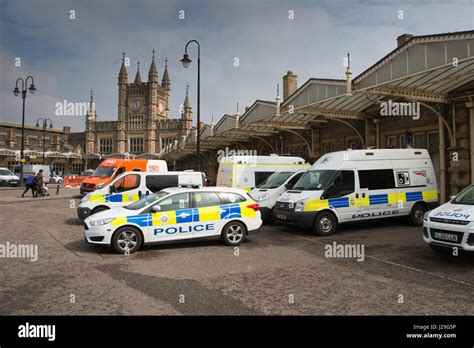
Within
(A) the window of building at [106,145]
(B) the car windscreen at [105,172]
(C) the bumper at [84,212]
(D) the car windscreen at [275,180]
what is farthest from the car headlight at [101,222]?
(A) the window of building at [106,145]

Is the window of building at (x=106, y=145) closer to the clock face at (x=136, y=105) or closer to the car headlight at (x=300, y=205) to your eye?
the clock face at (x=136, y=105)

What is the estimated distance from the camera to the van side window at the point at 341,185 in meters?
10.4

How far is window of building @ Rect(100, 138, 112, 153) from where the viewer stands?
296 feet

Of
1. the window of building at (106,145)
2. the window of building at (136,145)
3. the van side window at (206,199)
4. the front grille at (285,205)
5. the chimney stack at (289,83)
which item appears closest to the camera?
the van side window at (206,199)

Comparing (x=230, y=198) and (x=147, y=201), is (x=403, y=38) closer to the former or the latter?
(x=230, y=198)

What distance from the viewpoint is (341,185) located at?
34.9 feet

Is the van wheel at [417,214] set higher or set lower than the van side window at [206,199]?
lower

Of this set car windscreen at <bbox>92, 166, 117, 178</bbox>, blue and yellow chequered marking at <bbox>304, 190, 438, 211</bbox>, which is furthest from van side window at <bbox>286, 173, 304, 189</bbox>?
car windscreen at <bbox>92, 166, 117, 178</bbox>

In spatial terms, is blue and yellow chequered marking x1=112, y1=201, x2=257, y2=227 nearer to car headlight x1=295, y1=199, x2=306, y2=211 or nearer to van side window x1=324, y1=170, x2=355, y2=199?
car headlight x1=295, y1=199, x2=306, y2=211

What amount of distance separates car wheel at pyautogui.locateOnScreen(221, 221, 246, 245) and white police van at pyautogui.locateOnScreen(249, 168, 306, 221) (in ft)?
11.5

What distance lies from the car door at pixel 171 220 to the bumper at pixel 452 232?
5.03m

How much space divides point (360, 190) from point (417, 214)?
2557 millimetres
